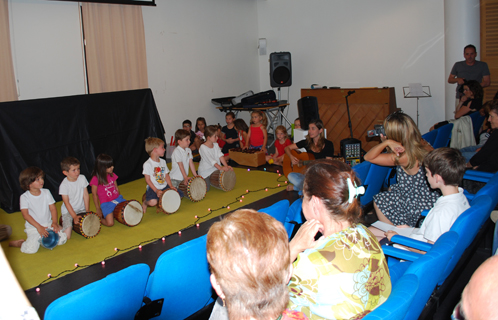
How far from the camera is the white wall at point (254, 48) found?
7.34 metres

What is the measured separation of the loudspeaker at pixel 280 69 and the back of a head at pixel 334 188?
872cm

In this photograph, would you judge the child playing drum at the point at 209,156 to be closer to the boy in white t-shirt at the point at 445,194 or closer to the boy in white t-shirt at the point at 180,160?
the boy in white t-shirt at the point at 180,160

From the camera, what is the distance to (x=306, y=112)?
8281mm

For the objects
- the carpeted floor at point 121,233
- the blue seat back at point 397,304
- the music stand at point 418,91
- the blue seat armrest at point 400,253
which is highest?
the music stand at point 418,91

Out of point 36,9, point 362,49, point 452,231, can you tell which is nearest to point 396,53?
point 362,49

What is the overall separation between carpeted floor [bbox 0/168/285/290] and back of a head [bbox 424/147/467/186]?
302cm

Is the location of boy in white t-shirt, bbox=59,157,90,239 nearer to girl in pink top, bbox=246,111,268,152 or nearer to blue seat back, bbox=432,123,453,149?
girl in pink top, bbox=246,111,268,152

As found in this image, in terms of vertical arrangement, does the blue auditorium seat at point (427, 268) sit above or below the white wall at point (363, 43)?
below

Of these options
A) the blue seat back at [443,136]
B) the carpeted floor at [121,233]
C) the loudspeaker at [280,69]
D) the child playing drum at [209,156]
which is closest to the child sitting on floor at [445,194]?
the blue seat back at [443,136]

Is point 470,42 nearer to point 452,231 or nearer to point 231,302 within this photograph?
point 452,231

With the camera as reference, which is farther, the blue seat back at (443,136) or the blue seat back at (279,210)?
the blue seat back at (443,136)

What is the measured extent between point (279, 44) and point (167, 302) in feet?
33.1

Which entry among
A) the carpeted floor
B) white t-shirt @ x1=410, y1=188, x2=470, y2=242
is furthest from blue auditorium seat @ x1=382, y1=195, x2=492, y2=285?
the carpeted floor

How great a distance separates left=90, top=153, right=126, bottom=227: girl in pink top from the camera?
501cm
